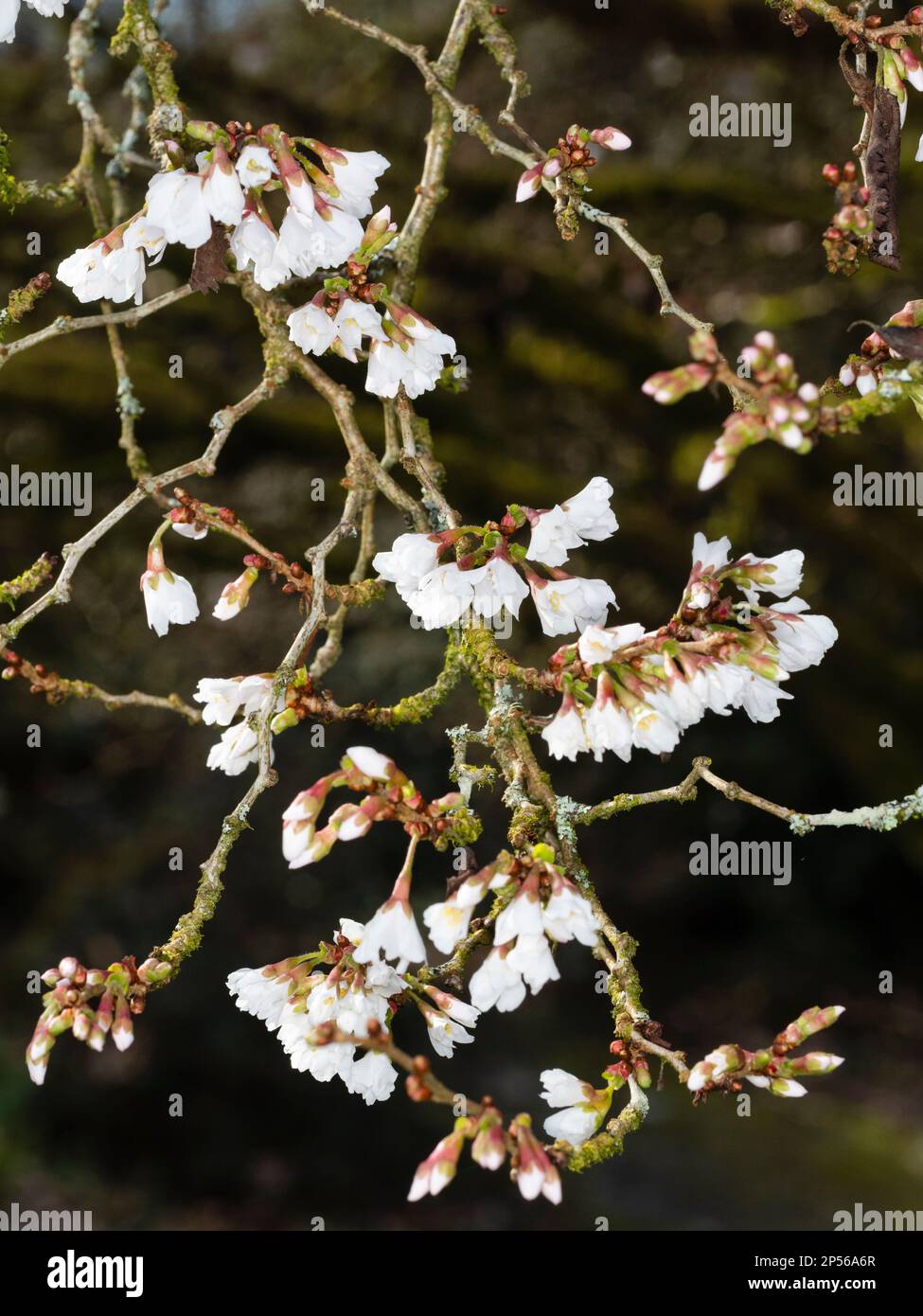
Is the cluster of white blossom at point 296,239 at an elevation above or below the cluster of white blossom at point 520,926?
above

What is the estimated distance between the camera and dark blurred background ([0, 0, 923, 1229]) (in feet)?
10.8

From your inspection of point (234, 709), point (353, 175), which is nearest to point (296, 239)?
point (353, 175)

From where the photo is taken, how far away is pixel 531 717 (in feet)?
4.51

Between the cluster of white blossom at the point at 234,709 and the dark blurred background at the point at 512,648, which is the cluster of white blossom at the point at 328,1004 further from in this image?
the dark blurred background at the point at 512,648

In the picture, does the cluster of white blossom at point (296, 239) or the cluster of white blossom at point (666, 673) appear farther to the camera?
the cluster of white blossom at point (296, 239)

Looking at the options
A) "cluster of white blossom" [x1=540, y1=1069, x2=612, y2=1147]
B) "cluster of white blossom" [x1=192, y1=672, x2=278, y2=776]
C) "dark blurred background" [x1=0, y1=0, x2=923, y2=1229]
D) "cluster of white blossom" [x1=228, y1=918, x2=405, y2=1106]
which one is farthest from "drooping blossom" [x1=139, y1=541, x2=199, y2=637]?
"dark blurred background" [x1=0, y1=0, x2=923, y2=1229]

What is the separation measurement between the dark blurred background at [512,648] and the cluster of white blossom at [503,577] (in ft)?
5.02

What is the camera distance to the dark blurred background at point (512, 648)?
3.30 metres

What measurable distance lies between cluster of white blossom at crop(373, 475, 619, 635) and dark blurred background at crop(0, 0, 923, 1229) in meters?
1.53

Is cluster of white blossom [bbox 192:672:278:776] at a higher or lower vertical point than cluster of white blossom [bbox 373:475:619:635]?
lower

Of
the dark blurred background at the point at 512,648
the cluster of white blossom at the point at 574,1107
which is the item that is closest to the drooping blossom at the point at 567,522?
the cluster of white blossom at the point at 574,1107

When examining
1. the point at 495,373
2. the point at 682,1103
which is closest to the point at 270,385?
the point at 495,373

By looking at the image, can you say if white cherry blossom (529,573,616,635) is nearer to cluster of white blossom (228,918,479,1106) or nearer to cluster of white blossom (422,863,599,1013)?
cluster of white blossom (422,863,599,1013)

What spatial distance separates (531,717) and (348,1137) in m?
3.30
